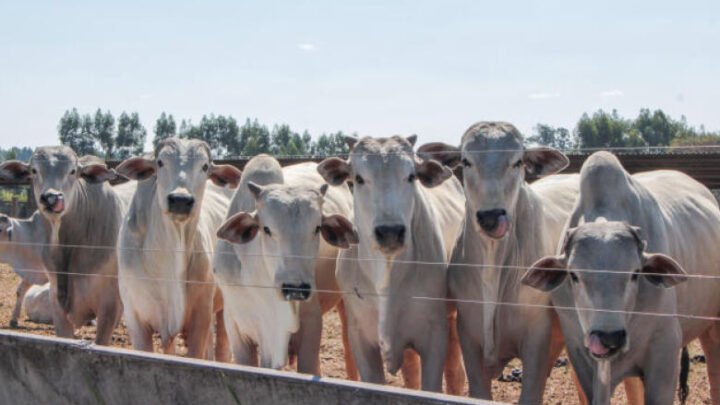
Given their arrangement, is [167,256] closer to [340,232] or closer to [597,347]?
[340,232]

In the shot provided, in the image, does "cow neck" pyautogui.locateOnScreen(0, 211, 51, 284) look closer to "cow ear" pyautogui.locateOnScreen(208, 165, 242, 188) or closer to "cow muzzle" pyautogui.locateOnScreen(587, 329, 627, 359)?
"cow ear" pyautogui.locateOnScreen(208, 165, 242, 188)

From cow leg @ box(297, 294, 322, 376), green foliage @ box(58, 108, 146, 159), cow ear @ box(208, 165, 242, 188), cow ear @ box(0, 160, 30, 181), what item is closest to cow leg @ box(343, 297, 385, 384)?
cow leg @ box(297, 294, 322, 376)

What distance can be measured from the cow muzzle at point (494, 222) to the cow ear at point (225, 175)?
2319mm

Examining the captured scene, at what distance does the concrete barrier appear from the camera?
12.6 ft

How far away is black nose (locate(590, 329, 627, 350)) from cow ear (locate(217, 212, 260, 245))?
223 cm

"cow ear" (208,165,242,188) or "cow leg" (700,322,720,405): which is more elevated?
"cow ear" (208,165,242,188)

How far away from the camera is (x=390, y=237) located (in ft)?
16.1

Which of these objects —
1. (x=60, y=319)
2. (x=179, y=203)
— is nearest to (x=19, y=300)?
(x=60, y=319)

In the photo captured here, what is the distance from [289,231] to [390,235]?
63 centimetres

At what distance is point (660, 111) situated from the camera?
52.7m

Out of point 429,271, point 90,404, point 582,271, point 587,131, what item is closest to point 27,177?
point 90,404

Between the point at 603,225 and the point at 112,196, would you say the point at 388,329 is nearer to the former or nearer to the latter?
the point at 603,225

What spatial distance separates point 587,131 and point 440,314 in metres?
48.8

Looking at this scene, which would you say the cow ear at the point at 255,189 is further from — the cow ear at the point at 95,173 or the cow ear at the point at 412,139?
the cow ear at the point at 95,173
